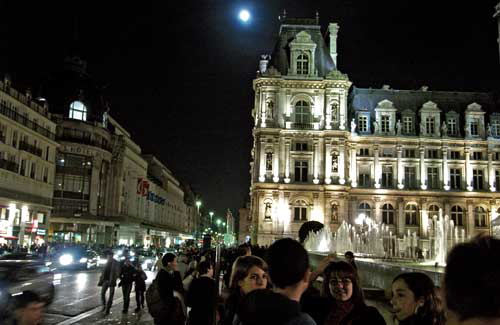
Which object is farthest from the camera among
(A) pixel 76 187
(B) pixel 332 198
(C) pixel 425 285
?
(A) pixel 76 187

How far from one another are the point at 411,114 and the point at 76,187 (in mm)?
41331

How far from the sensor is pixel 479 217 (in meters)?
63.1

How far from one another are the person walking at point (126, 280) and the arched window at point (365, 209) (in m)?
47.6

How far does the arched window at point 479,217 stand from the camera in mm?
62906

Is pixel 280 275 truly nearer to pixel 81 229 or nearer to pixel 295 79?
pixel 295 79

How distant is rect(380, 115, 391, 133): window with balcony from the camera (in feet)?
214

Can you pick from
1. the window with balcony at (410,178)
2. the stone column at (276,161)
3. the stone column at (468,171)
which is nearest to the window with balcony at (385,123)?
the window with balcony at (410,178)

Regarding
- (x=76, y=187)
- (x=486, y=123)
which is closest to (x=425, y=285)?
(x=76, y=187)

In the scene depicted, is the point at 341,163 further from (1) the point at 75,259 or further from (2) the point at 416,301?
(2) the point at 416,301

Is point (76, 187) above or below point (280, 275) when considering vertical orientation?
above

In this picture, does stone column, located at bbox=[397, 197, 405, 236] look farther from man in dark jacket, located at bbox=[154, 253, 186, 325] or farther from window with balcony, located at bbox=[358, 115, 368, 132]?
man in dark jacket, located at bbox=[154, 253, 186, 325]

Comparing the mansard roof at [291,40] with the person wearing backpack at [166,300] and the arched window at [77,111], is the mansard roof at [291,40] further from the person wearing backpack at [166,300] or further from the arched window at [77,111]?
the person wearing backpack at [166,300]

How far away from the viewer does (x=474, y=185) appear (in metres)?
63.9

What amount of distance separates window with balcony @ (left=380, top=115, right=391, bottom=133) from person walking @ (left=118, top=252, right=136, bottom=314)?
169 ft
